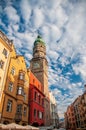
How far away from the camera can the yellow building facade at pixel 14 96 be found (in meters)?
22.9

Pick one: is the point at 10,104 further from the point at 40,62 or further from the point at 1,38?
the point at 40,62

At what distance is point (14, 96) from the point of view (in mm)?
26203

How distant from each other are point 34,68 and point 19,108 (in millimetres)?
24237

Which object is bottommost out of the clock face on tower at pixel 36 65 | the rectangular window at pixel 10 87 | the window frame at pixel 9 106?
the window frame at pixel 9 106

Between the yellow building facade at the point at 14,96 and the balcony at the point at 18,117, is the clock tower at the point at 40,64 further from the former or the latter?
the balcony at the point at 18,117

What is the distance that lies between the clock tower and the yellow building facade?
50.8 feet

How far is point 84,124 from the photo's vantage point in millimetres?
54125

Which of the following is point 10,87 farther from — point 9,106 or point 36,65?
point 36,65

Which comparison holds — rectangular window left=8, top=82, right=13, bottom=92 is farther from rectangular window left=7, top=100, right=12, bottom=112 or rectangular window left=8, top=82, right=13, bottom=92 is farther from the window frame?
rectangular window left=7, top=100, right=12, bottom=112

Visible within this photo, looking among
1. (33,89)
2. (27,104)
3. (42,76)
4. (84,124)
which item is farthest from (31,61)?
(84,124)

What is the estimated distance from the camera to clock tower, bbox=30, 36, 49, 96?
46650 mm

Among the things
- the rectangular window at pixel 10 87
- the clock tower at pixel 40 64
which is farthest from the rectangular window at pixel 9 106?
the clock tower at pixel 40 64

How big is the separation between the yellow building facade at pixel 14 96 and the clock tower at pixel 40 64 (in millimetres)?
15496

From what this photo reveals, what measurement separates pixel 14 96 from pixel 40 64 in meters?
24.4
